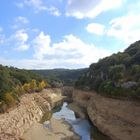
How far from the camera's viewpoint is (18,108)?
197ft

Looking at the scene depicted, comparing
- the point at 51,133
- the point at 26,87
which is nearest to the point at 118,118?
the point at 51,133

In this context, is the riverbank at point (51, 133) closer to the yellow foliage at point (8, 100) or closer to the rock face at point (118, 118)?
the rock face at point (118, 118)

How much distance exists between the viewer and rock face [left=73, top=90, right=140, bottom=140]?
4250 centimetres

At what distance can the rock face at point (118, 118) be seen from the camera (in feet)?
139

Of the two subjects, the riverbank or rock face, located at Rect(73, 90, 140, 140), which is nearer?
rock face, located at Rect(73, 90, 140, 140)

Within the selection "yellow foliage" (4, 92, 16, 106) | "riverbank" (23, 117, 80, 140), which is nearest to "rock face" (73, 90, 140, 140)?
"riverbank" (23, 117, 80, 140)

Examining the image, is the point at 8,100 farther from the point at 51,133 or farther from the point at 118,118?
the point at 118,118

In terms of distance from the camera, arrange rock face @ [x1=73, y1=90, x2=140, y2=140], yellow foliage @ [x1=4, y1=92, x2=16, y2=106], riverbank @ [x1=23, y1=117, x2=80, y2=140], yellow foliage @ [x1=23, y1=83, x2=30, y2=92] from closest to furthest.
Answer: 1. rock face @ [x1=73, y1=90, x2=140, y2=140]
2. riverbank @ [x1=23, y1=117, x2=80, y2=140]
3. yellow foliage @ [x1=4, y1=92, x2=16, y2=106]
4. yellow foliage @ [x1=23, y1=83, x2=30, y2=92]

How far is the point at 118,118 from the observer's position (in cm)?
4831

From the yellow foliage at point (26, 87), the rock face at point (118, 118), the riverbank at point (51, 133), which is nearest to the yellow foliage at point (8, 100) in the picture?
the riverbank at point (51, 133)

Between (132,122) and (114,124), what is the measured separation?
427cm

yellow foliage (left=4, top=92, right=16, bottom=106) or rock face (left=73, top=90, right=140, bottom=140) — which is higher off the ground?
yellow foliage (left=4, top=92, right=16, bottom=106)

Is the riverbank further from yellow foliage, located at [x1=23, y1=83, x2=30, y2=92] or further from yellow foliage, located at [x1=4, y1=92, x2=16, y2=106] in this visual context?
yellow foliage, located at [x1=23, y1=83, x2=30, y2=92]

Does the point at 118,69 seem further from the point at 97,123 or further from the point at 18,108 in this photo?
the point at 18,108
